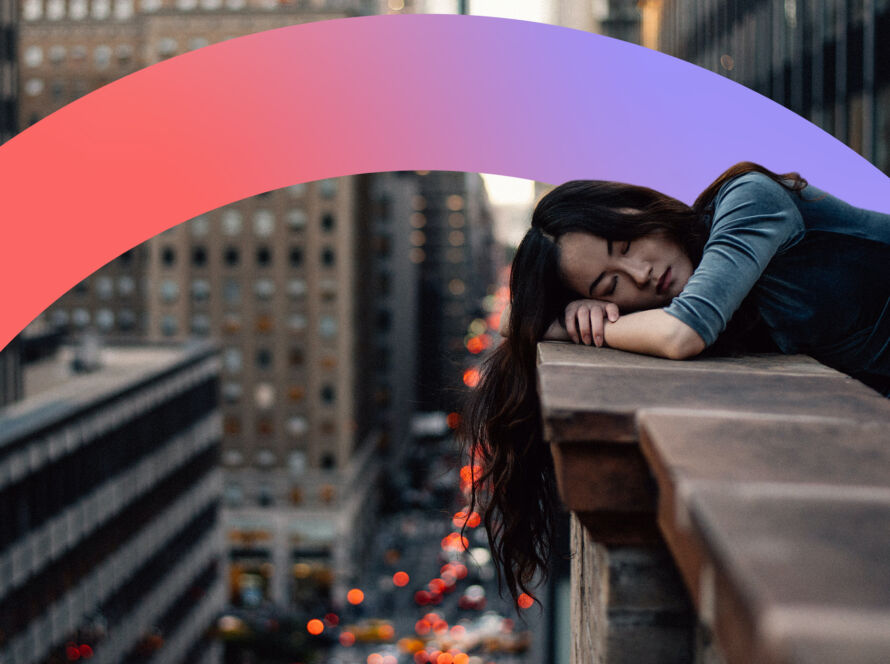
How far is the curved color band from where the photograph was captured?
429 cm

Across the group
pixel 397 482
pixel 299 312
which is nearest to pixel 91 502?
pixel 299 312

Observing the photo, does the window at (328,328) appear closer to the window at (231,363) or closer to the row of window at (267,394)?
the row of window at (267,394)

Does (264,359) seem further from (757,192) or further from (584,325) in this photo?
(757,192)

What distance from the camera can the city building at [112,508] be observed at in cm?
2275

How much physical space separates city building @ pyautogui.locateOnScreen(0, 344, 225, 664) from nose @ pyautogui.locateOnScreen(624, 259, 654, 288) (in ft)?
71.3

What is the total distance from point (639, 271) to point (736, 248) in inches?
13.9

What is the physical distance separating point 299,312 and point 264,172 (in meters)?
45.5

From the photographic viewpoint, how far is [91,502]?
89.4ft

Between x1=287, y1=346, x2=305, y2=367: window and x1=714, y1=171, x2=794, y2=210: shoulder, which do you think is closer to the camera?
x1=714, y1=171, x2=794, y2=210: shoulder

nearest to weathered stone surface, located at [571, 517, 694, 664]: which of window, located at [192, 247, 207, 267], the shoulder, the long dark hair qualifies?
the long dark hair

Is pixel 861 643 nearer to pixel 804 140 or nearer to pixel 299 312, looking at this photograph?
pixel 804 140

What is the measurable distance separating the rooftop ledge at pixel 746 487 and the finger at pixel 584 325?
40 centimetres

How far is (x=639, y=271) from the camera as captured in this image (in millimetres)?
3043

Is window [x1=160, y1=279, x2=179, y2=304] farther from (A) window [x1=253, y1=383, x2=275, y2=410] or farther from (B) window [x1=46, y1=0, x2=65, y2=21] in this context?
(B) window [x1=46, y1=0, x2=65, y2=21]
